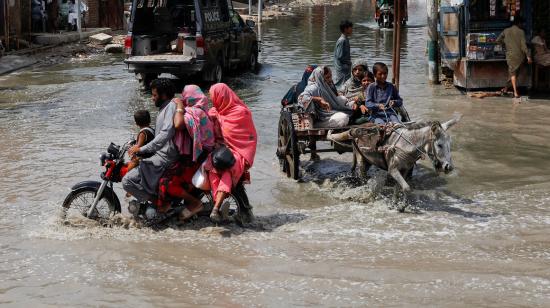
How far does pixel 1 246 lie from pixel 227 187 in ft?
6.96

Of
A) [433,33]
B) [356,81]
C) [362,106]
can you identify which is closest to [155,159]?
[362,106]

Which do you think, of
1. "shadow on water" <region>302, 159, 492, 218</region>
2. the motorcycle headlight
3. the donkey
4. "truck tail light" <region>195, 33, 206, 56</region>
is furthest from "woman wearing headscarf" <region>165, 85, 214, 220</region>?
"truck tail light" <region>195, 33, 206, 56</region>

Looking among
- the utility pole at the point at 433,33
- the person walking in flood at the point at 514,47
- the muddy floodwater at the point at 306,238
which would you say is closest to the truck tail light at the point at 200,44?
the muddy floodwater at the point at 306,238

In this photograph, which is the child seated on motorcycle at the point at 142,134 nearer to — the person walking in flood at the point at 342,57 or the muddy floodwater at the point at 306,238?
the muddy floodwater at the point at 306,238

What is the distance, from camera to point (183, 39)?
17.1m

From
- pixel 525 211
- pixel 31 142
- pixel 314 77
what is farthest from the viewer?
pixel 31 142

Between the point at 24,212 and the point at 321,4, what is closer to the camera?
the point at 24,212

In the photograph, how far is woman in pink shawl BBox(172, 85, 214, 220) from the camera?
7.56 m

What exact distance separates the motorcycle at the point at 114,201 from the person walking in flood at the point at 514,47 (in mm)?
9042

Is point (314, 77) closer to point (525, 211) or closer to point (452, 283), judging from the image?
point (525, 211)

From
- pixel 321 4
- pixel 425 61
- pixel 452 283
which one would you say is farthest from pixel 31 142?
→ pixel 321 4

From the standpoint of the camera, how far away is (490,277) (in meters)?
6.60

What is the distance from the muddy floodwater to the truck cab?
3.44m

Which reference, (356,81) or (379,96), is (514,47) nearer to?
(356,81)
